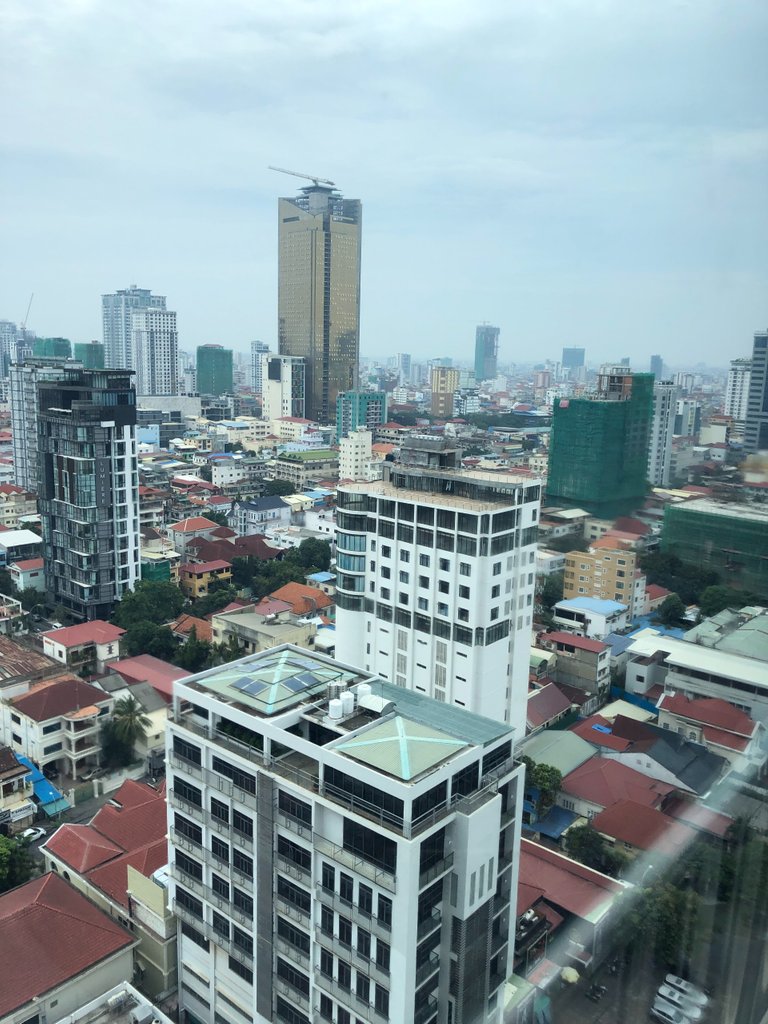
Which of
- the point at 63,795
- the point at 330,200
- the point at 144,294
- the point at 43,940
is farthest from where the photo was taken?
the point at 144,294

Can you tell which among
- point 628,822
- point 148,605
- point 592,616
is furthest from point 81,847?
point 592,616

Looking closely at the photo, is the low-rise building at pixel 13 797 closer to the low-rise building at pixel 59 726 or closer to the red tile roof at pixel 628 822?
the low-rise building at pixel 59 726

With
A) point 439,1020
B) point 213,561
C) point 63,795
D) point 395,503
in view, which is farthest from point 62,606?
point 439,1020

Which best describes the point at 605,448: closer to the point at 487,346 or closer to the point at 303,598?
the point at 303,598

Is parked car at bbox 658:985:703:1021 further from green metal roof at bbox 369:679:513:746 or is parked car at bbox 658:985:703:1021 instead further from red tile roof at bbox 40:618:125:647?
red tile roof at bbox 40:618:125:647

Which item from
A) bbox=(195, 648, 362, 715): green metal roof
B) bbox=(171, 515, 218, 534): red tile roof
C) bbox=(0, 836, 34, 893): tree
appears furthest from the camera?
bbox=(171, 515, 218, 534): red tile roof

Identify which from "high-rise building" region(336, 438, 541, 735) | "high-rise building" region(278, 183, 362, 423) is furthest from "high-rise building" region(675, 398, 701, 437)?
"high-rise building" region(278, 183, 362, 423)

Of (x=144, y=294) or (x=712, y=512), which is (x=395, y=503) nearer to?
(x=712, y=512)
